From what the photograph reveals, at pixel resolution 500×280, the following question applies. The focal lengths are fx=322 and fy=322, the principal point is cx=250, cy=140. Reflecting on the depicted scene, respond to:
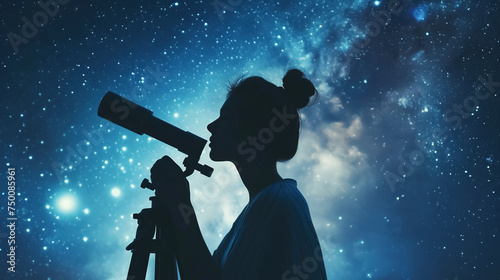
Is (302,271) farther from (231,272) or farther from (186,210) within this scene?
(186,210)

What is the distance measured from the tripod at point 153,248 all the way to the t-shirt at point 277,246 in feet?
0.68

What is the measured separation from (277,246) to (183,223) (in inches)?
14.9

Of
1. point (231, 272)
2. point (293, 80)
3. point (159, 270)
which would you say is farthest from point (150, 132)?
point (293, 80)

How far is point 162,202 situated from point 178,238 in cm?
17

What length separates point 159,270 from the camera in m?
1.18

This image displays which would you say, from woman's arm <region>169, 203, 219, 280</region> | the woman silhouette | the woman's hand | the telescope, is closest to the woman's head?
the woman silhouette

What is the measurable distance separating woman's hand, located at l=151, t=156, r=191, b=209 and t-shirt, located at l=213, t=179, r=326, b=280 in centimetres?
29

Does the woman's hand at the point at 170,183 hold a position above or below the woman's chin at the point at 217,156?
below

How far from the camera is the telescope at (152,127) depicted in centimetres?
149

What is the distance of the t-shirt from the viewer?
112 cm

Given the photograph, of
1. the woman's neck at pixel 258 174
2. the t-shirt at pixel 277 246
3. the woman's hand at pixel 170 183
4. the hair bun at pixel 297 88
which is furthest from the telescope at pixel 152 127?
the hair bun at pixel 297 88

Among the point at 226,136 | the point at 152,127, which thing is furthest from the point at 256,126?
the point at 152,127

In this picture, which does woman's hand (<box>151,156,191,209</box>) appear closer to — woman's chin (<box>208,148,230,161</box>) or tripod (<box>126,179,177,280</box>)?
tripod (<box>126,179,177,280</box>)

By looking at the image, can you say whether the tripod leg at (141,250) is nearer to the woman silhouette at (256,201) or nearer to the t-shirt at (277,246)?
the woman silhouette at (256,201)
